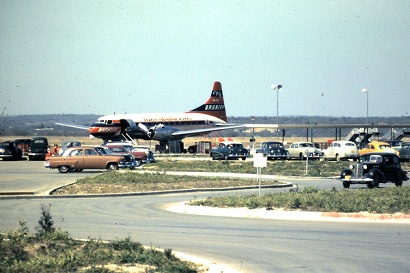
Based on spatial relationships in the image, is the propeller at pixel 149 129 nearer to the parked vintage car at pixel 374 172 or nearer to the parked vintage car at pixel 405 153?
the parked vintage car at pixel 405 153

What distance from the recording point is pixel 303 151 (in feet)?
208

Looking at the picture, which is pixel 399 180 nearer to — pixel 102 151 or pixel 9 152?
pixel 102 151

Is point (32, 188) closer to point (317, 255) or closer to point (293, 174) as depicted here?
point (293, 174)

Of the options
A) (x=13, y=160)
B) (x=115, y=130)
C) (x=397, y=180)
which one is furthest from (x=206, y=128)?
(x=397, y=180)

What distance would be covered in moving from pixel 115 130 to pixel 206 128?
40.6 ft

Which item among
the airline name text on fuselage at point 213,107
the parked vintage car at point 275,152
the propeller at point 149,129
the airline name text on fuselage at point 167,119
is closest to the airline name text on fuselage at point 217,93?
the airline name text on fuselage at point 213,107

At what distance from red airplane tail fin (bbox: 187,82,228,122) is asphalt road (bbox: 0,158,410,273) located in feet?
225

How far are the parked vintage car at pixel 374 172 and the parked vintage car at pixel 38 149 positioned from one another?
3985 cm

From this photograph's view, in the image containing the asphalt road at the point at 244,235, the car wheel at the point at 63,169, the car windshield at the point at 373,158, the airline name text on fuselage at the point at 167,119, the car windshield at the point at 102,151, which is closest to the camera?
the asphalt road at the point at 244,235

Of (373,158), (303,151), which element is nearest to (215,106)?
(303,151)

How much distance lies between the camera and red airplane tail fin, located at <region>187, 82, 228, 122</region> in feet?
312

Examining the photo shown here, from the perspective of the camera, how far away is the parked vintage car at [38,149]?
67.5 m

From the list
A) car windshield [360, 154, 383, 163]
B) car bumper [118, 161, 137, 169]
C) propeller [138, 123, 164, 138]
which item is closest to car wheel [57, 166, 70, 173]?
car bumper [118, 161, 137, 169]

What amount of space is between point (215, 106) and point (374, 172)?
209ft
